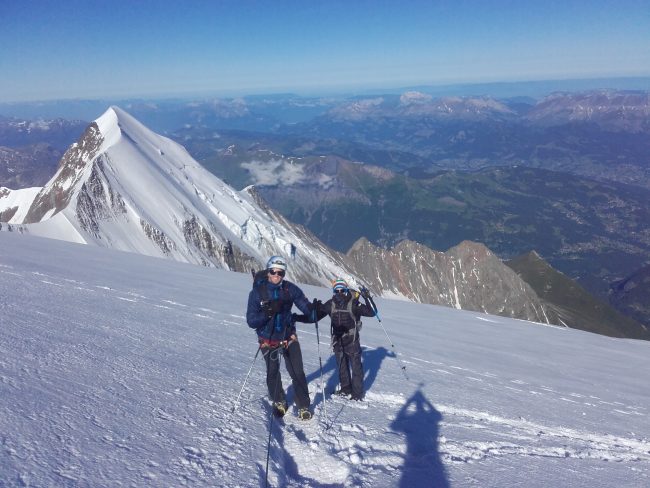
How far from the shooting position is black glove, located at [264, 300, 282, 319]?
7727 mm

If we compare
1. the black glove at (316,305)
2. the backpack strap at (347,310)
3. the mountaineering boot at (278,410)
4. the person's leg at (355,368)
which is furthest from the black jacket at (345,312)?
the mountaineering boot at (278,410)

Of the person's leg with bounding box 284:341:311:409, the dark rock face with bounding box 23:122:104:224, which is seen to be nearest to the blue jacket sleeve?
the person's leg with bounding box 284:341:311:409

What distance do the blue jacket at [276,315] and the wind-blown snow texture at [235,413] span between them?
4.34 feet

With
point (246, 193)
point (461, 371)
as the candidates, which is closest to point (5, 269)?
point (461, 371)

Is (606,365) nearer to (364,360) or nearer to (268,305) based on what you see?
(364,360)

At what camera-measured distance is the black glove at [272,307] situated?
773cm

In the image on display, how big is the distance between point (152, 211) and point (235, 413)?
66271 millimetres

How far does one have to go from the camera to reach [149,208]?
69125mm

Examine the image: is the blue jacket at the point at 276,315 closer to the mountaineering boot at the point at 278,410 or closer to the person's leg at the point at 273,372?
the person's leg at the point at 273,372

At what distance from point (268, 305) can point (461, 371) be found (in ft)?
26.9

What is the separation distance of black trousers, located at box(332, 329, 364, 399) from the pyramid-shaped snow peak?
46194mm

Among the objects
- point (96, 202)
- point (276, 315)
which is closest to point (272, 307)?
point (276, 315)

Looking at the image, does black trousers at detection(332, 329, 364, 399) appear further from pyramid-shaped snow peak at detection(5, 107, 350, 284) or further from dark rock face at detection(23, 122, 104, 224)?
dark rock face at detection(23, 122, 104, 224)

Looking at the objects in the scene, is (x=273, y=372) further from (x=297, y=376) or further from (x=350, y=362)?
(x=350, y=362)
